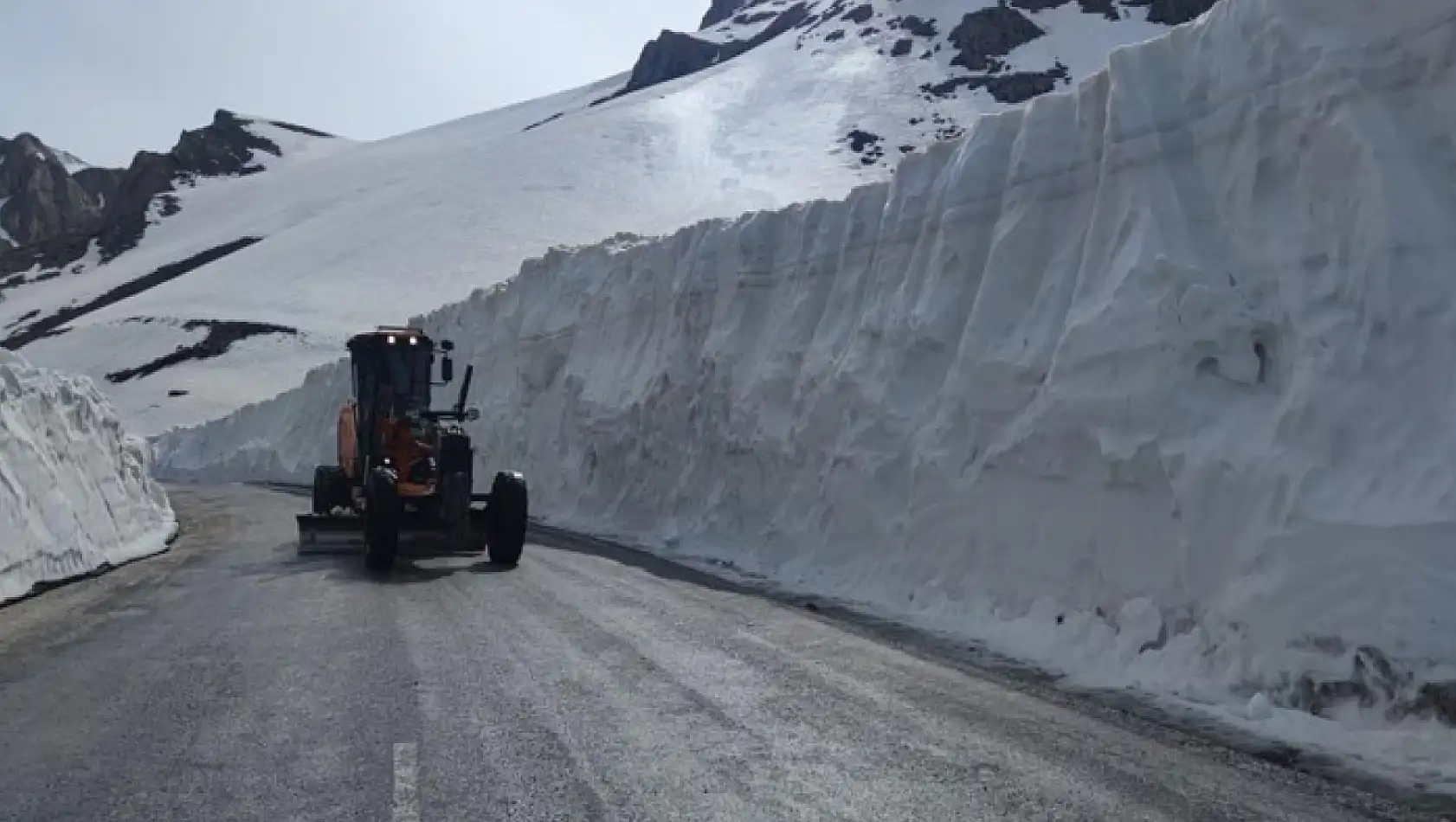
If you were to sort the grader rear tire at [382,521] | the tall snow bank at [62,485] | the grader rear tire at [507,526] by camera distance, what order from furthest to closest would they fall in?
the grader rear tire at [507,526] < the grader rear tire at [382,521] < the tall snow bank at [62,485]

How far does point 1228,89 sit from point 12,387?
12.5 m

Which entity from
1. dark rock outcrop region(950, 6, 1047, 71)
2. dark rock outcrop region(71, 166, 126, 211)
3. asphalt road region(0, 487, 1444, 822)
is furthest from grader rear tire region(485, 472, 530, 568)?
dark rock outcrop region(71, 166, 126, 211)

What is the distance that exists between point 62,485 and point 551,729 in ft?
31.5

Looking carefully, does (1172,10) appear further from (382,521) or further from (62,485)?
(62,485)

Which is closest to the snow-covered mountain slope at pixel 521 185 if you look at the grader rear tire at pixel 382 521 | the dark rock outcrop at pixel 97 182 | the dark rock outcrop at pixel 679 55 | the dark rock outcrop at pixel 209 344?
the dark rock outcrop at pixel 209 344

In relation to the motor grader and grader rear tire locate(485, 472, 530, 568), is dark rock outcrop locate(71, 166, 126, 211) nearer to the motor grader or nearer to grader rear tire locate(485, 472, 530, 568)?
the motor grader

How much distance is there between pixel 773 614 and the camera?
10.1m

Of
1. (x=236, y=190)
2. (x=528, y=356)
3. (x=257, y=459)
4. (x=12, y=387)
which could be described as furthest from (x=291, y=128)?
(x=12, y=387)

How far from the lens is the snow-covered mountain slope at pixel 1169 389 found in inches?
263

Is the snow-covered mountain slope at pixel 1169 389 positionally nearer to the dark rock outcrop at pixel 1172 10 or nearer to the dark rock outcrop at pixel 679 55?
the dark rock outcrop at pixel 1172 10

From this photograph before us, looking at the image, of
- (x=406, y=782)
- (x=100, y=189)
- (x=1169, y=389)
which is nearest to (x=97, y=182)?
(x=100, y=189)

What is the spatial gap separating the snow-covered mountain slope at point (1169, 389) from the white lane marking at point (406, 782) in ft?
14.5

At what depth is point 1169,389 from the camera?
8.70 metres

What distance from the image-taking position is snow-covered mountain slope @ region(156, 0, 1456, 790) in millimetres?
6684
